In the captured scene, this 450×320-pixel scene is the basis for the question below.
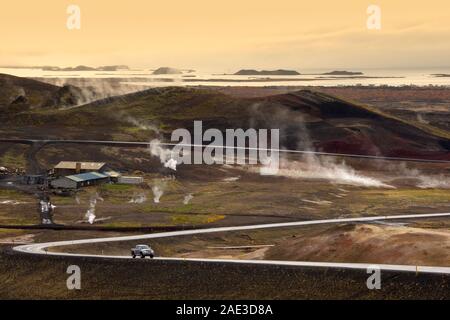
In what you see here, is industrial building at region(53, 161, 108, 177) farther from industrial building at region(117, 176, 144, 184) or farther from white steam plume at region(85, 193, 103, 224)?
white steam plume at region(85, 193, 103, 224)

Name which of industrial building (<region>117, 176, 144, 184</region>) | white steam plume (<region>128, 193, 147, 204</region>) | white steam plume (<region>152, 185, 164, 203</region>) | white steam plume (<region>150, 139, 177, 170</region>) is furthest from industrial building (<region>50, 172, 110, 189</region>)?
white steam plume (<region>150, 139, 177, 170</region>)

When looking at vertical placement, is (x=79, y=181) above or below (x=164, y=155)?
below

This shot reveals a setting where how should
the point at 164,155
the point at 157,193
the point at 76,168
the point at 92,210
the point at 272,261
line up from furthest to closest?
the point at 164,155 → the point at 76,168 → the point at 157,193 → the point at 92,210 → the point at 272,261

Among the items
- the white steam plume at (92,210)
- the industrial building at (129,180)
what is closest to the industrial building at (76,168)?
the industrial building at (129,180)

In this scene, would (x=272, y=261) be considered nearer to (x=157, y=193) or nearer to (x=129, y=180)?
(x=157, y=193)

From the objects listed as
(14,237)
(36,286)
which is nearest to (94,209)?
(14,237)

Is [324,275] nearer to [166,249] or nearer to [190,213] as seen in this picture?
[166,249]

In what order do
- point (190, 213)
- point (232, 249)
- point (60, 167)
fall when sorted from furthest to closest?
point (60, 167) < point (190, 213) < point (232, 249)

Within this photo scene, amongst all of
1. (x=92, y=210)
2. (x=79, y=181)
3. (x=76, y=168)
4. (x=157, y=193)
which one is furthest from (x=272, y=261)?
(x=76, y=168)
